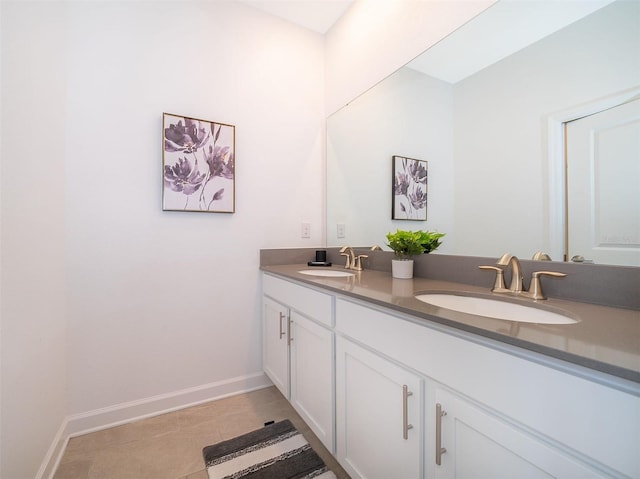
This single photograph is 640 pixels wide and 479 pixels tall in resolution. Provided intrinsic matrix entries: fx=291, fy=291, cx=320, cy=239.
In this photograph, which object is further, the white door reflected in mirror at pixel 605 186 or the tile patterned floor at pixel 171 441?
the tile patterned floor at pixel 171 441

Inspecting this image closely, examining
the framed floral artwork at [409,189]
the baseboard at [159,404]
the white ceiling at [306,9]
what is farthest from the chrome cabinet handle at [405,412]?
the white ceiling at [306,9]

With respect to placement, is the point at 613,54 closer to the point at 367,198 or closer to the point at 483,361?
the point at 483,361

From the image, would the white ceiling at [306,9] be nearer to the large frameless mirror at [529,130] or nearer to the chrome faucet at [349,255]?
the large frameless mirror at [529,130]

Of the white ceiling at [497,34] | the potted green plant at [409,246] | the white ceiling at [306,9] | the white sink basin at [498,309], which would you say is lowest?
the white sink basin at [498,309]

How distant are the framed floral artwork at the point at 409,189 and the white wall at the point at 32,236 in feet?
5.36

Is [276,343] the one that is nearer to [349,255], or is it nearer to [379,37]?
[349,255]

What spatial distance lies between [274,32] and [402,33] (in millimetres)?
947

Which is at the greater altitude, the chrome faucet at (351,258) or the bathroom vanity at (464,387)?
the chrome faucet at (351,258)

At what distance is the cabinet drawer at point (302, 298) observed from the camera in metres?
1.23

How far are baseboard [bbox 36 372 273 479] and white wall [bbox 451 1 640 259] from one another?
1.58 meters

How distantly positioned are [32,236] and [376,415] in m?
1.45

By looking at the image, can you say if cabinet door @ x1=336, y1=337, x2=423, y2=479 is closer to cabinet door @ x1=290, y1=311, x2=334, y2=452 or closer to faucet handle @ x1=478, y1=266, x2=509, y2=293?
cabinet door @ x1=290, y1=311, x2=334, y2=452

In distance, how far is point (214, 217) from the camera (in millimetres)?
1812

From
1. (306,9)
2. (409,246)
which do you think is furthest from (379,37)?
(409,246)
